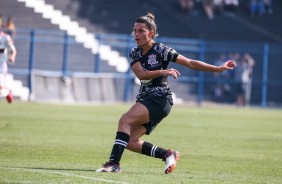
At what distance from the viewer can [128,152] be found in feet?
46.3

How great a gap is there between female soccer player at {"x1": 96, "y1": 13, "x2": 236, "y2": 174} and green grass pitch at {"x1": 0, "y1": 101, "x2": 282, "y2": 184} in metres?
0.27

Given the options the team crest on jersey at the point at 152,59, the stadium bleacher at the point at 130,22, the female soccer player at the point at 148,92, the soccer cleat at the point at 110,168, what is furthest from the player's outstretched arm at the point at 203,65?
the stadium bleacher at the point at 130,22

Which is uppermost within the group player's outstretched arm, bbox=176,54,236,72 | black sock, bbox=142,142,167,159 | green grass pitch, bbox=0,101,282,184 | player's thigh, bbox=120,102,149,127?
player's outstretched arm, bbox=176,54,236,72

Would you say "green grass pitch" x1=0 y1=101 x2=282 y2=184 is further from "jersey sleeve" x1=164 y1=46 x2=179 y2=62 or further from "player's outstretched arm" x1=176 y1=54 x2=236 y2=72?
"jersey sleeve" x1=164 y1=46 x2=179 y2=62

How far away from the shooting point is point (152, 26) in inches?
412

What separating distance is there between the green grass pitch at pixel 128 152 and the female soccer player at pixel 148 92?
27 centimetres

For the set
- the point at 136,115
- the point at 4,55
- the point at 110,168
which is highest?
the point at 136,115

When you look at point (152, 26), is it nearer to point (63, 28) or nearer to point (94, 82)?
point (94, 82)

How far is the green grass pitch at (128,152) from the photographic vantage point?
9930mm

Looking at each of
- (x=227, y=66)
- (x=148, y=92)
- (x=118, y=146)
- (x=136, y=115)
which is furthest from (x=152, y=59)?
(x=118, y=146)

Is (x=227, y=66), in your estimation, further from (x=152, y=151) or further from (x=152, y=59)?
(x=152, y=151)

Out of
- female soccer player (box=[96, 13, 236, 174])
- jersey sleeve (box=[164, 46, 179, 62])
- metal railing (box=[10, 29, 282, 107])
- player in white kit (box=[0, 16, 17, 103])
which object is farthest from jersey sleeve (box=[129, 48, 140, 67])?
metal railing (box=[10, 29, 282, 107])

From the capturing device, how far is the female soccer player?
1025cm

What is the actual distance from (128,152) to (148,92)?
3743mm
